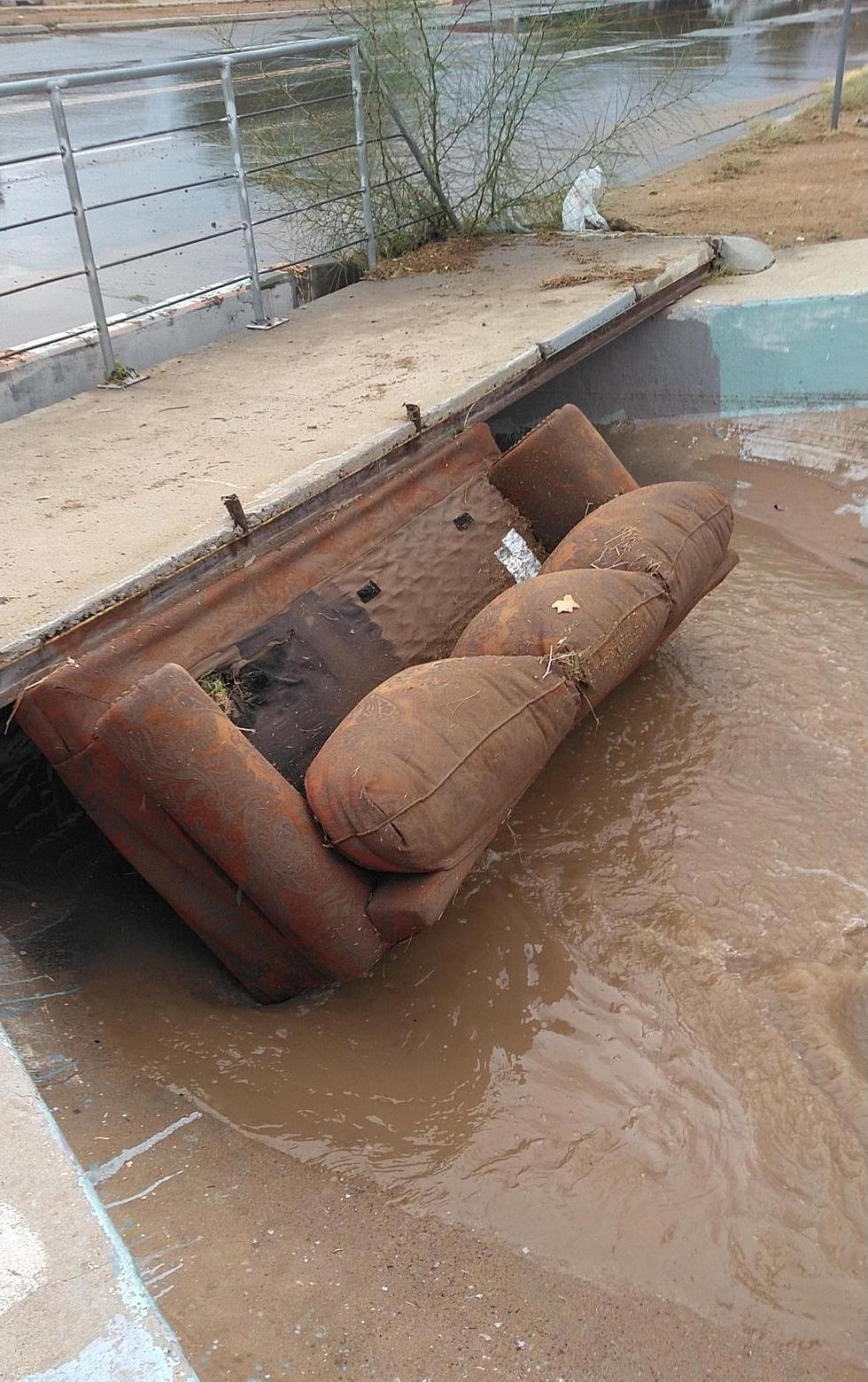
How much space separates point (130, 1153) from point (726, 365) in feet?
17.8

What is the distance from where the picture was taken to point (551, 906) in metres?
3.66

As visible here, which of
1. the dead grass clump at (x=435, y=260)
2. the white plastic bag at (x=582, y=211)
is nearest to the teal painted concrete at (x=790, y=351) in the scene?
the dead grass clump at (x=435, y=260)

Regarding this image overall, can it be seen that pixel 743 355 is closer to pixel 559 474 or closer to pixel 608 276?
pixel 608 276

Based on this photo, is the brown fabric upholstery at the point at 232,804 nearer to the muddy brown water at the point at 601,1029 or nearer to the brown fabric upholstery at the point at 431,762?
the brown fabric upholstery at the point at 431,762

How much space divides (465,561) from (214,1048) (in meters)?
1.97

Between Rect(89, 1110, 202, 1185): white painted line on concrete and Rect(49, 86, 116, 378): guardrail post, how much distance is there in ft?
11.7

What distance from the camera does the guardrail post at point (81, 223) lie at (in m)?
4.61

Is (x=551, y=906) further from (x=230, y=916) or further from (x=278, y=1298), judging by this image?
(x=278, y=1298)

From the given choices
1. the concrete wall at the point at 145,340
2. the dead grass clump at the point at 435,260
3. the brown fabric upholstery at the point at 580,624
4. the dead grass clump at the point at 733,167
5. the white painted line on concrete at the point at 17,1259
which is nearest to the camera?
the white painted line on concrete at the point at 17,1259

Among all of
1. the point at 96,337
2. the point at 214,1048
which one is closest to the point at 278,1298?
the point at 214,1048

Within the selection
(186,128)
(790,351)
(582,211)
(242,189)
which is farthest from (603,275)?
(186,128)

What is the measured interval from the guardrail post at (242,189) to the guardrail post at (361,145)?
812 mm

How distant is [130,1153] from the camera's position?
8.96 ft

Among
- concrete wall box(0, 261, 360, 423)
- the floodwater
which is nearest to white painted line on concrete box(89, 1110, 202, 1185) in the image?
concrete wall box(0, 261, 360, 423)
